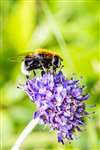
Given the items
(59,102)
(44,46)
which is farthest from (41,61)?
(44,46)

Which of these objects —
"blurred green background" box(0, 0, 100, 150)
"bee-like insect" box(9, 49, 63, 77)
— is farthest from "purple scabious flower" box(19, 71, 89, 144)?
"blurred green background" box(0, 0, 100, 150)

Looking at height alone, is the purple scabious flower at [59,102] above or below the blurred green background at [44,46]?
below

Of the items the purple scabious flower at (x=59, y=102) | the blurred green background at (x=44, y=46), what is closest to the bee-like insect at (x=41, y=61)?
the purple scabious flower at (x=59, y=102)

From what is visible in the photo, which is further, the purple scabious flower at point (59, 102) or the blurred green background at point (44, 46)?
the blurred green background at point (44, 46)

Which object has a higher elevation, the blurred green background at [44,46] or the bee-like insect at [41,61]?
the blurred green background at [44,46]

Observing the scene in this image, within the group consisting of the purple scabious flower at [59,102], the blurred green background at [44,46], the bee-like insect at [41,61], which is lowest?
the purple scabious flower at [59,102]

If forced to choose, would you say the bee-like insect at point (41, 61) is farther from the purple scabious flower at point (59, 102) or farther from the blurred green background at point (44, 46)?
the blurred green background at point (44, 46)
